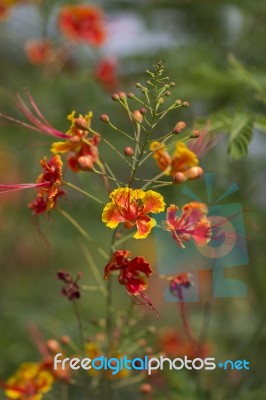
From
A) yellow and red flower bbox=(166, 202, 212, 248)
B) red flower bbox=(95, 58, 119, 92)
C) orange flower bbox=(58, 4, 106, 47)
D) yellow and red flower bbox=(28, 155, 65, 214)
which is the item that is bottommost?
yellow and red flower bbox=(166, 202, 212, 248)

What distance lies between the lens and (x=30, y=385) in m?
1.58

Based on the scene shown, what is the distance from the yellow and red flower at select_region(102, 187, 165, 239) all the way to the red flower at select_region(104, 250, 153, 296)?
56 mm

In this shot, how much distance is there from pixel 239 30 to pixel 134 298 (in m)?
2.28

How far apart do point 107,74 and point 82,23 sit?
0.74 feet

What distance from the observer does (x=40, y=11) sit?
272cm

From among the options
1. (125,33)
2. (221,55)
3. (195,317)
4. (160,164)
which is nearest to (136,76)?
(221,55)

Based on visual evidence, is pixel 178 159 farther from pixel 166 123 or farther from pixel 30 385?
pixel 166 123

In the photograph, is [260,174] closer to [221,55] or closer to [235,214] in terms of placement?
[221,55]

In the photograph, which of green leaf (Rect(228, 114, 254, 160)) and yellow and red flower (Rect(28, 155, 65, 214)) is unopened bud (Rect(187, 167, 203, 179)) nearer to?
green leaf (Rect(228, 114, 254, 160))

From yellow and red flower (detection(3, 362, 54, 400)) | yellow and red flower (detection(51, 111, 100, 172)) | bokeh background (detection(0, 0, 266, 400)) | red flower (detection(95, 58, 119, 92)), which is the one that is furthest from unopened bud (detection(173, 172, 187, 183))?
red flower (detection(95, 58, 119, 92))

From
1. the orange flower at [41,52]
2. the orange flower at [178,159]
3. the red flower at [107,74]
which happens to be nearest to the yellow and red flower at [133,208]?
the orange flower at [178,159]

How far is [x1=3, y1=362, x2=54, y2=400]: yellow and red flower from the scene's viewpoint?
153 centimetres

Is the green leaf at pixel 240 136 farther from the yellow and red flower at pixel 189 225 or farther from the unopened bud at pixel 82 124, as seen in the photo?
the unopened bud at pixel 82 124

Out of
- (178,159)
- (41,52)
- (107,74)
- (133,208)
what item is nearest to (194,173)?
(178,159)
